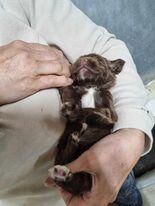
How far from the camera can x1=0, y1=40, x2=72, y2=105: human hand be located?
79cm

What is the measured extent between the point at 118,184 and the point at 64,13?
0.45 meters

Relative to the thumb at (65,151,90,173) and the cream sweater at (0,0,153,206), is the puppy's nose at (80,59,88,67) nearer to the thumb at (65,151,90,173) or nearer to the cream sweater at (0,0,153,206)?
the cream sweater at (0,0,153,206)

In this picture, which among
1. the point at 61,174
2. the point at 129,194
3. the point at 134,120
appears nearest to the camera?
the point at 61,174

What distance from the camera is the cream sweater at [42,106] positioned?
824mm

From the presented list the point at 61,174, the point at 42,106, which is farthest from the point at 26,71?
the point at 61,174

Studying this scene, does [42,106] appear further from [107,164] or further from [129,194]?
[129,194]

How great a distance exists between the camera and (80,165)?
2.63ft

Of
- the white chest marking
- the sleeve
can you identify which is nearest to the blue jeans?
the sleeve

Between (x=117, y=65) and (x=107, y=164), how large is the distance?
249 millimetres

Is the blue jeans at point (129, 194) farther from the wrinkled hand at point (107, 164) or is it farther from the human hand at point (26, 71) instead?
the human hand at point (26, 71)

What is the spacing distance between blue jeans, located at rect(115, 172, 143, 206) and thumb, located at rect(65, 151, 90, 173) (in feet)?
1.17

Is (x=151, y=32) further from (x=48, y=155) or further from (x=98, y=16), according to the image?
→ (x=48, y=155)

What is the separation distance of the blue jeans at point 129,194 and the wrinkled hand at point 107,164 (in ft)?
0.93

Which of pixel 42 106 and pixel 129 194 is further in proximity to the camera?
pixel 129 194
